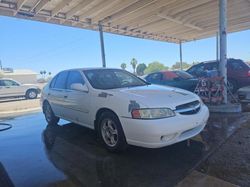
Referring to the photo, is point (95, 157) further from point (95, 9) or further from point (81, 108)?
point (95, 9)

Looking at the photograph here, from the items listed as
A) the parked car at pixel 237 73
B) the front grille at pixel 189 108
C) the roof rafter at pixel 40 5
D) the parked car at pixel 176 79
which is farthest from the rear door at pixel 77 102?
the parked car at pixel 237 73

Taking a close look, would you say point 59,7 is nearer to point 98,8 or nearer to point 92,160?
point 98,8

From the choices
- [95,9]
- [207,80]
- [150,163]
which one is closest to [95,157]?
[150,163]

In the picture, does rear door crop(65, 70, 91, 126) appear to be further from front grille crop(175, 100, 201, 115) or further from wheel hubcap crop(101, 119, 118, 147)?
front grille crop(175, 100, 201, 115)

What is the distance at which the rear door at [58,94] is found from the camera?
5.94m

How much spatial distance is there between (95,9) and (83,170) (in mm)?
7522

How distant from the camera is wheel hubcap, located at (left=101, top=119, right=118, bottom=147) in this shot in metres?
4.26

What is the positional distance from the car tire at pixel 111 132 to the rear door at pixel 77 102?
499mm

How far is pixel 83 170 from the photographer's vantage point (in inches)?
145

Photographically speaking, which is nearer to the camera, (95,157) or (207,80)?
(95,157)

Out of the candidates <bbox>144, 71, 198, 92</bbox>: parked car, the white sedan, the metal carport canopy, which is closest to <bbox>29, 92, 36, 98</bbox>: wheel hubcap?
the metal carport canopy

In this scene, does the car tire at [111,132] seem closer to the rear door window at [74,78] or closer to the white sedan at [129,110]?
the white sedan at [129,110]

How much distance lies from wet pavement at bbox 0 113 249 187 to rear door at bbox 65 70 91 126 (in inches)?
18.5

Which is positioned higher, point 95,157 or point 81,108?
point 81,108
